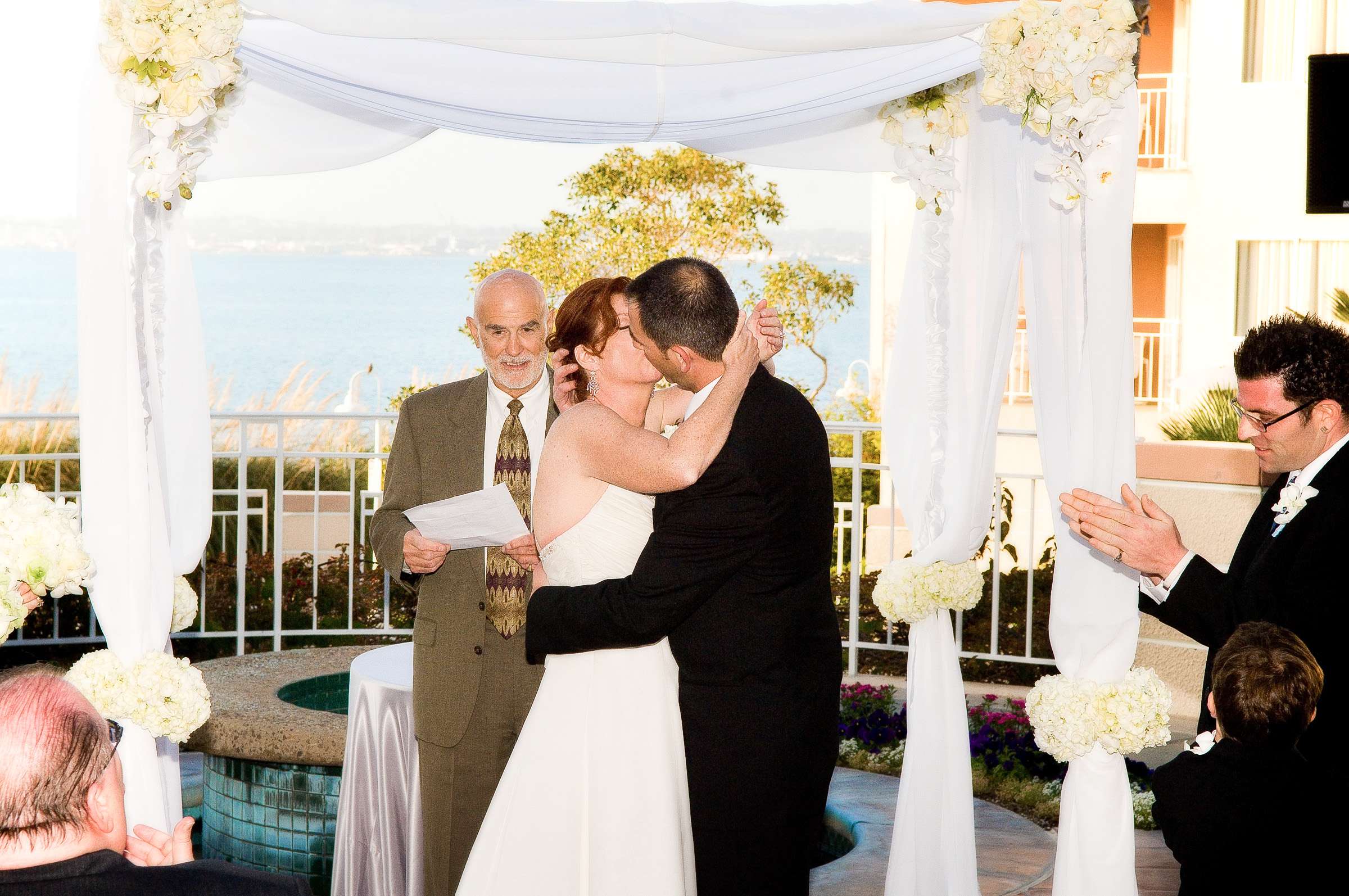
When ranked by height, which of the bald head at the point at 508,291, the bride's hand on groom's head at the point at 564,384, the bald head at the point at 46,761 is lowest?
the bald head at the point at 46,761

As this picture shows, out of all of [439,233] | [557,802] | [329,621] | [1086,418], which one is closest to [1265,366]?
[1086,418]

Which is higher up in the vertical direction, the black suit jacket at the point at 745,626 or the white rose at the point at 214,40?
the white rose at the point at 214,40

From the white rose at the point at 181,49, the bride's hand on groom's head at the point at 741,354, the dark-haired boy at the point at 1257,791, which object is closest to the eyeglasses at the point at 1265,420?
the dark-haired boy at the point at 1257,791

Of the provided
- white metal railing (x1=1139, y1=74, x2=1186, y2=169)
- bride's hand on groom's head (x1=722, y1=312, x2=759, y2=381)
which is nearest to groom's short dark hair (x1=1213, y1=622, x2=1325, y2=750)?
bride's hand on groom's head (x1=722, y1=312, x2=759, y2=381)

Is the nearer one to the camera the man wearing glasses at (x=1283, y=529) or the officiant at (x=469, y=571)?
the man wearing glasses at (x=1283, y=529)

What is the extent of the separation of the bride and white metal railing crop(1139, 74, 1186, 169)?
1302 centimetres

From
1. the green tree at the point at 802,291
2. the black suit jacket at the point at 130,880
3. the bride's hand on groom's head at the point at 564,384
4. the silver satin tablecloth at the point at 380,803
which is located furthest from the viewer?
the green tree at the point at 802,291

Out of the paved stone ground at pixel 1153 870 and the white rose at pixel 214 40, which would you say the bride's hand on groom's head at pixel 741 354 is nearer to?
the white rose at pixel 214 40

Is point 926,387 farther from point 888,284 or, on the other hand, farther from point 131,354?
point 888,284

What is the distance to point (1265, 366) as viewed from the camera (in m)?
3.07

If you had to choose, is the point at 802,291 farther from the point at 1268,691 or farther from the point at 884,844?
the point at 1268,691

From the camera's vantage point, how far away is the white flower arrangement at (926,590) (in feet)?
13.9

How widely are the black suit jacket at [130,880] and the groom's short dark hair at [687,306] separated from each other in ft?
5.03

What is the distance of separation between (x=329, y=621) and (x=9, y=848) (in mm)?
6835
